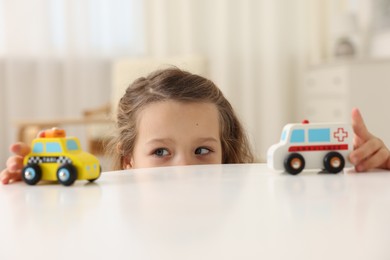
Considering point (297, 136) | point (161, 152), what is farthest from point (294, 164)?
point (161, 152)

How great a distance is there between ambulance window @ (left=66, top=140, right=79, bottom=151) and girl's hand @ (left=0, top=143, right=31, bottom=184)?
7cm

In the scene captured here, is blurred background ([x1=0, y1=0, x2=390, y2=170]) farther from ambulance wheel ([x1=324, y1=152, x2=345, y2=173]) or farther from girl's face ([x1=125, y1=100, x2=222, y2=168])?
ambulance wheel ([x1=324, y1=152, x2=345, y2=173])

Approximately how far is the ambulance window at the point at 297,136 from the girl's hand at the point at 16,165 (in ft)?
1.39

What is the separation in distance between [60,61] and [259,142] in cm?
166

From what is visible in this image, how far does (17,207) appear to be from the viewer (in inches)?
27.0

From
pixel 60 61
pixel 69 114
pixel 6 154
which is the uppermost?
pixel 60 61

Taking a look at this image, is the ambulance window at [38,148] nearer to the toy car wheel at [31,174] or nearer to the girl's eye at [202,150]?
the toy car wheel at [31,174]

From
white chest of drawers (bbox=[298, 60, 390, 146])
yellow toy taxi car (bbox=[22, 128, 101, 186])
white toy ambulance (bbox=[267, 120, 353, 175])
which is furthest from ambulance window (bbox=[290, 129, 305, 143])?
white chest of drawers (bbox=[298, 60, 390, 146])

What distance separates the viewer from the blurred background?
4.41 meters

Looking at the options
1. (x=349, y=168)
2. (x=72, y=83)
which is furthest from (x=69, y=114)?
(x=349, y=168)

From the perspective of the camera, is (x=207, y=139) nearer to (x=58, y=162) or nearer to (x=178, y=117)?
(x=178, y=117)

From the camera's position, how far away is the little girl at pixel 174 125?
1330 millimetres

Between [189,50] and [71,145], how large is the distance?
387 cm

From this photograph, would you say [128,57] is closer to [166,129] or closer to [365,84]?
[365,84]
